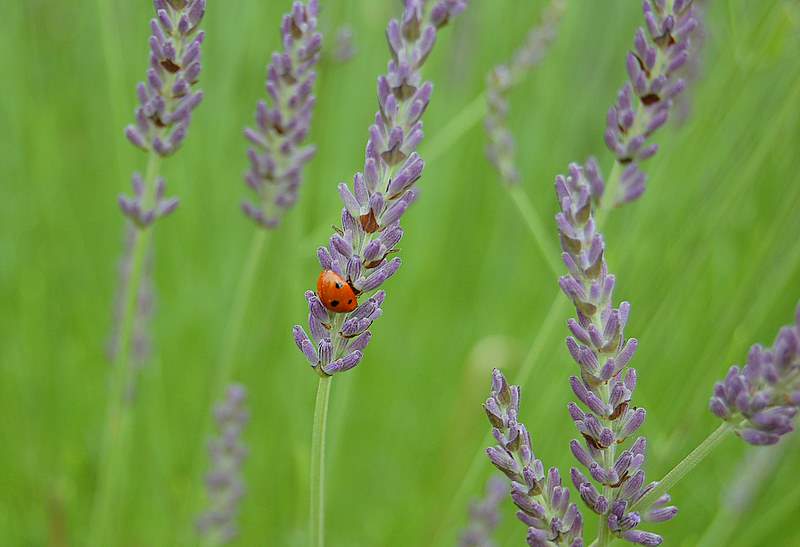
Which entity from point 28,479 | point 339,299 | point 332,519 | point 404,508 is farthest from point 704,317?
point 28,479

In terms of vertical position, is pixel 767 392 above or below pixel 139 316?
below

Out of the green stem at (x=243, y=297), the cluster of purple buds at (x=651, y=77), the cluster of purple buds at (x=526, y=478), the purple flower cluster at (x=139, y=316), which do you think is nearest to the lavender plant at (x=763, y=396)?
the cluster of purple buds at (x=526, y=478)

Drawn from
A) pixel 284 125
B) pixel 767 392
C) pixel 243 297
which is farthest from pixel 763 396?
pixel 243 297

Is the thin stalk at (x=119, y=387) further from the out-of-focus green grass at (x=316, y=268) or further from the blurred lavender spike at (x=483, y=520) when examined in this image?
the blurred lavender spike at (x=483, y=520)

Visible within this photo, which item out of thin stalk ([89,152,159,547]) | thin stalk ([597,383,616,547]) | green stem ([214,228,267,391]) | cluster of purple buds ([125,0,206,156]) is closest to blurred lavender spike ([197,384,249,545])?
green stem ([214,228,267,391])

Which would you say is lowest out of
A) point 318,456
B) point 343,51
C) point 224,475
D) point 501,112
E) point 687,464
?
point 687,464

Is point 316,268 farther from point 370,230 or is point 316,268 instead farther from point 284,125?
point 370,230

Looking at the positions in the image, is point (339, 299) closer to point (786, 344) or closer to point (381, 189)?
point (381, 189)
